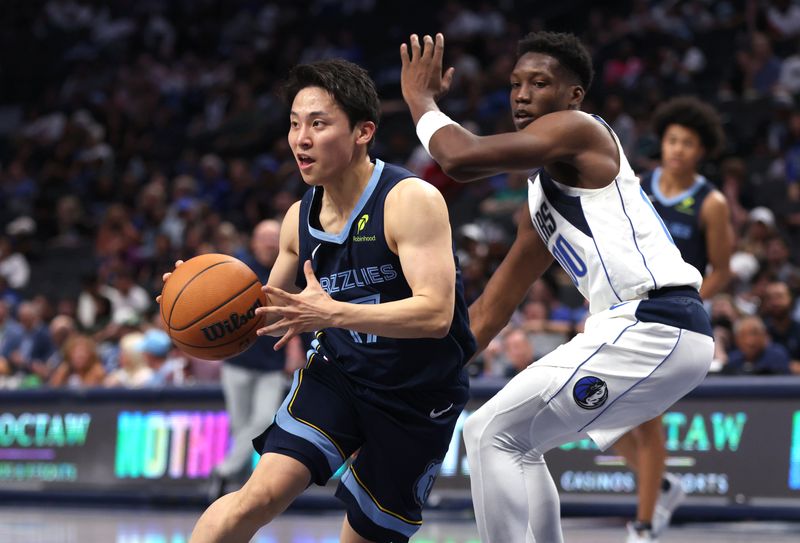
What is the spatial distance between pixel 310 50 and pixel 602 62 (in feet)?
19.0

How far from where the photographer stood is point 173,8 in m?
23.1

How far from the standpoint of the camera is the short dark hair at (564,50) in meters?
4.50

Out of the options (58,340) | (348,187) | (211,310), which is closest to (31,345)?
(58,340)

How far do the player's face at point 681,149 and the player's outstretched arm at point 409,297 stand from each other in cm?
313

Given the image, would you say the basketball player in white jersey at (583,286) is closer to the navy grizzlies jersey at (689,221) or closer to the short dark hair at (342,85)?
the short dark hair at (342,85)

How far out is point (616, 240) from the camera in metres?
4.33

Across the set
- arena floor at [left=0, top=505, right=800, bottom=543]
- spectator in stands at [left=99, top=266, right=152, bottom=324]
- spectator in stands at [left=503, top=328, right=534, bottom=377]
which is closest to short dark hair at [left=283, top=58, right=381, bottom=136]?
arena floor at [left=0, top=505, right=800, bottom=543]

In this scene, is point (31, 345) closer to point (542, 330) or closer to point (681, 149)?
point (542, 330)

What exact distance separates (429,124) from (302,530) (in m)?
4.94

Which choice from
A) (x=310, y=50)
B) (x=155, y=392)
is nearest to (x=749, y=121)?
(x=155, y=392)

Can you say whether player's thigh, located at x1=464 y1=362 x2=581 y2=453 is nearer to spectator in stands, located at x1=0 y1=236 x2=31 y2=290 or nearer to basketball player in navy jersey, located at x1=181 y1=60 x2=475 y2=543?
basketball player in navy jersey, located at x1=181 y1=60 x2=475 y2=543

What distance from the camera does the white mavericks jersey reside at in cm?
434

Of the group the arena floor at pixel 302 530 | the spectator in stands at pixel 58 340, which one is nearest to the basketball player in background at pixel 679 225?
the arena floor at pixel 302 530

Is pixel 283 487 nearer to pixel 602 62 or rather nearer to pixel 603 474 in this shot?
pixel 603 474
